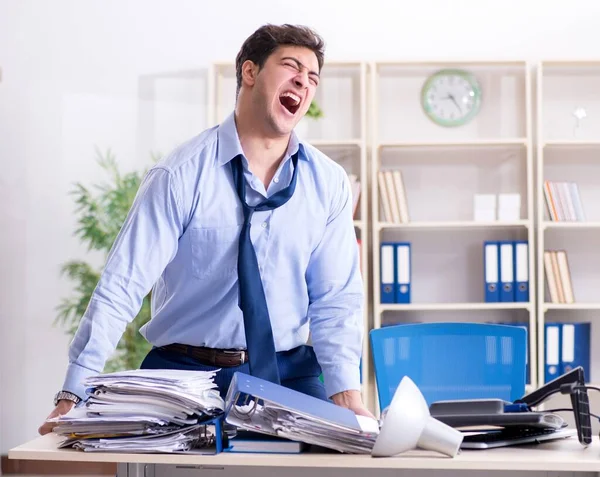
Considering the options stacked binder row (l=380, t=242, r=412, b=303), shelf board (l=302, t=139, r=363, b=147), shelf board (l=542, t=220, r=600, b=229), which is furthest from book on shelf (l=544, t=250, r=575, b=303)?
shelf board (l=302, t=139, r=363, b=147)

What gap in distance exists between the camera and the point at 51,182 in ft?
15.8

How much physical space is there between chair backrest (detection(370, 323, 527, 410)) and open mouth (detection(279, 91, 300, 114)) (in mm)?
756

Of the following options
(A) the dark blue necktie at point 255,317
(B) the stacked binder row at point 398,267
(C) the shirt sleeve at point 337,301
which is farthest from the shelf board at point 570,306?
(A) the dark blue necktie at point 255,317

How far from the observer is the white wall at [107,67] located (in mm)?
4750

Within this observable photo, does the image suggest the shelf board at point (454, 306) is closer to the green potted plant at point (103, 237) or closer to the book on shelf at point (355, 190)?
the book on shelf at point (355, 190)

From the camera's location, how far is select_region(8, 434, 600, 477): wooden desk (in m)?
1.29

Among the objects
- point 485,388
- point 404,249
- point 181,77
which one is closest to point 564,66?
point 404,249

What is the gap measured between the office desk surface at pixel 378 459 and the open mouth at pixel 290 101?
34.0 inches

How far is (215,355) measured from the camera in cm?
193

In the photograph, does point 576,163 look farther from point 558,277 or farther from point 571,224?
point 558,277

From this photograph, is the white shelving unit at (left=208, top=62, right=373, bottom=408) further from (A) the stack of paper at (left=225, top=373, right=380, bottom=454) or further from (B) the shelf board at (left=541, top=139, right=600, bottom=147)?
(A) the stack of paper at (left=225, top=373, right=380, bottom=454)

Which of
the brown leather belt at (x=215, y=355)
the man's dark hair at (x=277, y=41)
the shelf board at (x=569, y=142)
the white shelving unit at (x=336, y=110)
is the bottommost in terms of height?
the brown leather belt at (x=215, y=355)

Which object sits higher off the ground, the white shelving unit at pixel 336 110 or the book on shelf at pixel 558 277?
the white shelving unit at pixel 336 110

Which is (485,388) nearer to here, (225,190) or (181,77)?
(225,190)
